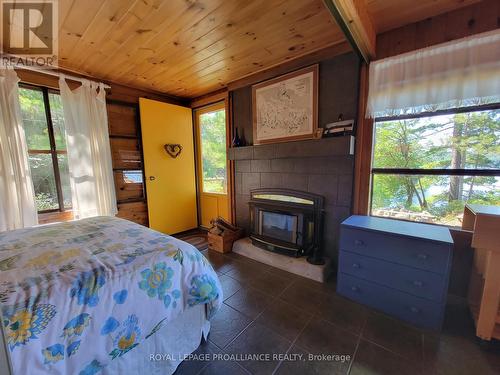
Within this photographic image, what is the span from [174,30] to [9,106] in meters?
1.82

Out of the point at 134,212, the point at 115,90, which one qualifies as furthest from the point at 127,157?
the point at 115,90

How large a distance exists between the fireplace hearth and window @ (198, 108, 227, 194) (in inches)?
34.1

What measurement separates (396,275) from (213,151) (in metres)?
2.92

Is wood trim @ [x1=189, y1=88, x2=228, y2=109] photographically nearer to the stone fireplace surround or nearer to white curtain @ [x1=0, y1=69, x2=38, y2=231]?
the stone fireplace surround

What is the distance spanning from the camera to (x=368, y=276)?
1736 millimetres

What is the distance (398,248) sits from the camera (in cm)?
159

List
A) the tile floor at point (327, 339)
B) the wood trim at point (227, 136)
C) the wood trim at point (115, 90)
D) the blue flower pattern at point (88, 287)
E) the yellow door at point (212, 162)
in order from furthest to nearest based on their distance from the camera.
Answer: the yellow door at point (212, 162) → the wood trim at point (227, 136) → the wood trim at point (115, 90) → the tile floor at point (327, 339) → the blue flower pattern at point (88, 287)

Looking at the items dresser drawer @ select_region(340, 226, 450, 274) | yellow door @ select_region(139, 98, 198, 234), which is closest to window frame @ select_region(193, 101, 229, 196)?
yellow door @ select_region(139, 98, 198, 234)

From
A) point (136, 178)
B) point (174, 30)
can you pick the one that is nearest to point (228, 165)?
point (136, 178)

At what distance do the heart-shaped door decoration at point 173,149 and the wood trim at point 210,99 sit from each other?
768mm

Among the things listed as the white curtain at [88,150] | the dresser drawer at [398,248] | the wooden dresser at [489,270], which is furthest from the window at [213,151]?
the wooden dresser at [489,270]

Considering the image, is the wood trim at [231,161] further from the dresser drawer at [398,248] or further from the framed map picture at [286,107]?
the dresser drawer at [398,248]

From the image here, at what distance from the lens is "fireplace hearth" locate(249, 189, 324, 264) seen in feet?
7.63

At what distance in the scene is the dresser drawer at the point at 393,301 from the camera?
1.49 metres
